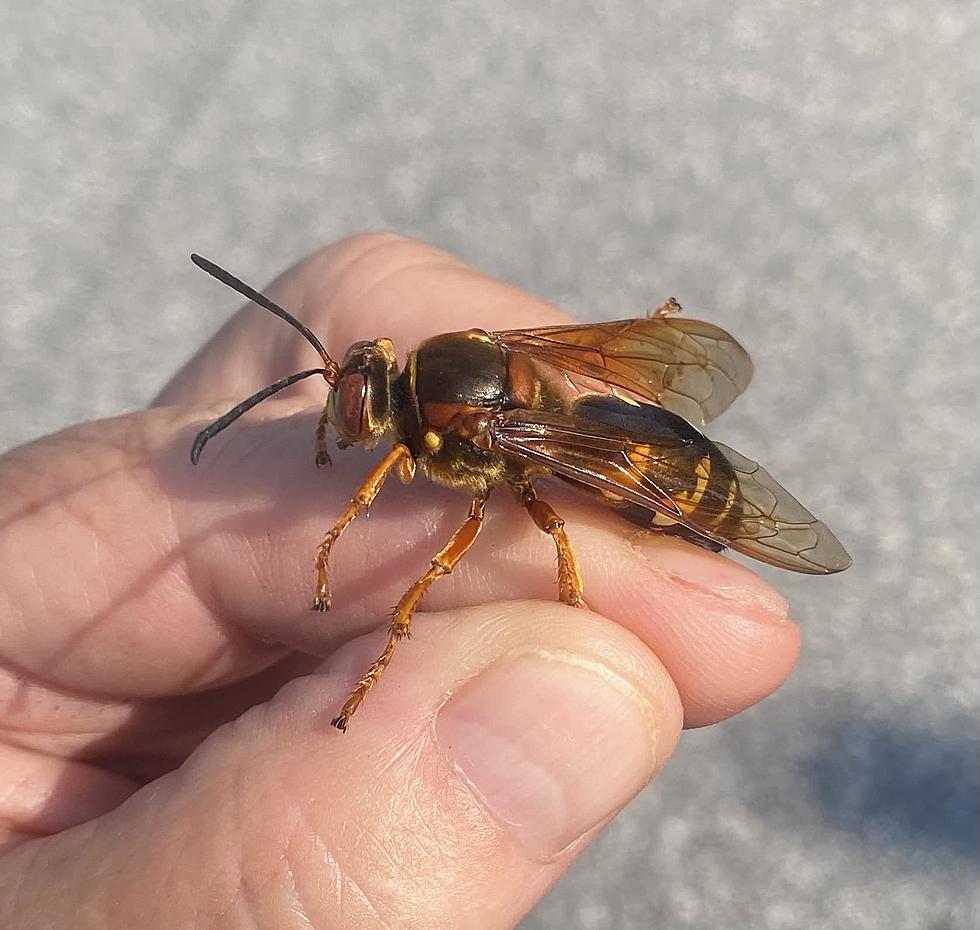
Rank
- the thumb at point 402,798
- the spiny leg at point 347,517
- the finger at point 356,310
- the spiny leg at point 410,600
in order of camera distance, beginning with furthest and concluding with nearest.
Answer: the finger at point 356,310
the spiny leg at point 347,517
the spiny leg at point 410,600
the thumb at point 402,798

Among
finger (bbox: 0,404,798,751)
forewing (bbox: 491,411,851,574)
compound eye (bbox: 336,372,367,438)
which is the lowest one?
finger (bbox: 0,404,798,751)

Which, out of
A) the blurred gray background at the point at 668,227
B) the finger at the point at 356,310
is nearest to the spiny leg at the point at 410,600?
the finger at the point at 356,310

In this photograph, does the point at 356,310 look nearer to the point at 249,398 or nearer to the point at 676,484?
the point at 249,398

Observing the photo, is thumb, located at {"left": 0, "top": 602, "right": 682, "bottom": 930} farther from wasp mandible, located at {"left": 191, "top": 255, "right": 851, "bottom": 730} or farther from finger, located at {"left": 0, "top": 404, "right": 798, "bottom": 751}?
finger, located at {"left": 0, "top": 404, "right": 798, "bottom": 751}

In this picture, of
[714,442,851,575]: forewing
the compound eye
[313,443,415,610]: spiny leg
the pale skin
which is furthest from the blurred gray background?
the compound eye

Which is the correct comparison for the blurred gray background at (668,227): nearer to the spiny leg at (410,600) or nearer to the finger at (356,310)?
the finger at (356,310)

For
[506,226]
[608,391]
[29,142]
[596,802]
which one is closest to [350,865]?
[596,802]
